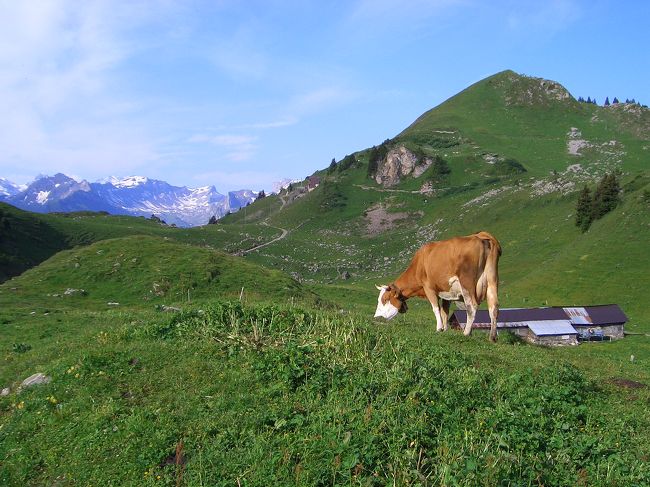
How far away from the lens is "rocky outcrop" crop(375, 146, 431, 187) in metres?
153

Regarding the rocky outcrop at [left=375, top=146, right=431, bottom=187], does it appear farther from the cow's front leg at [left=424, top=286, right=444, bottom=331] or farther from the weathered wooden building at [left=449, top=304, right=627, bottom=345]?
the cow's front leg at [left=424, top=286, right=444, bottom=331]

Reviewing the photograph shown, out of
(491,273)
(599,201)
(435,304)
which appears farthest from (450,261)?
(599,201)

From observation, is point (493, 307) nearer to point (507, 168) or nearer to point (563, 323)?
point (563, 323)

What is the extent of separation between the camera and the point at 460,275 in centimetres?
1661

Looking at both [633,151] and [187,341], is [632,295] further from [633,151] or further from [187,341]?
[633,151]

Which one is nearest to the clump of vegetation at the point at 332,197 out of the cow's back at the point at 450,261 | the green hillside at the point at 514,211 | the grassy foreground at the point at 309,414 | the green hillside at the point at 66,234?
the green hillside at the point at 514,211

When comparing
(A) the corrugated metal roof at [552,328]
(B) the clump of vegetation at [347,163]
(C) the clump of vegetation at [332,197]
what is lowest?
(A) the corrugated metal roof at [552,328]

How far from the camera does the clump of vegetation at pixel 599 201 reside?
241ft

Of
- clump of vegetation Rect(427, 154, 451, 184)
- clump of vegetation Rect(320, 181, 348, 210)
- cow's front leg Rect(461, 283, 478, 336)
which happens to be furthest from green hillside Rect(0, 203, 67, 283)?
clump of vegetation Rect(427, 154, 451, 184)

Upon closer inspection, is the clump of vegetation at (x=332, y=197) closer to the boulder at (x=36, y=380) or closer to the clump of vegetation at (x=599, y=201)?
the clump of vegetation at (x=599, y=201)

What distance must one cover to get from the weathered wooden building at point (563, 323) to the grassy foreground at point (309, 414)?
115ft

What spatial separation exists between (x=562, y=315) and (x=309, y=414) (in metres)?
46.7

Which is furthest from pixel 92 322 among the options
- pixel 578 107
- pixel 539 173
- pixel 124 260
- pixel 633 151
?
pixel 578 107

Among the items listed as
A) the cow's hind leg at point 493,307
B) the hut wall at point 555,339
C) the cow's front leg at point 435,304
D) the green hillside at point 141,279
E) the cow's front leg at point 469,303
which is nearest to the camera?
the cow's hind leg at point 493,307
